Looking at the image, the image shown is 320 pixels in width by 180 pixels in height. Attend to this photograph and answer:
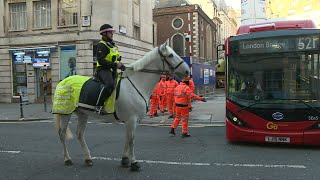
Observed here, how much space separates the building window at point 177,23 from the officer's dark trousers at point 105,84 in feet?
151

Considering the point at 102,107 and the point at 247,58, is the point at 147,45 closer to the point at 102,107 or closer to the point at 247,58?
the point at 247,58

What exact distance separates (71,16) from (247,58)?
18.6m

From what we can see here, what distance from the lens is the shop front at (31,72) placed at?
993 inches

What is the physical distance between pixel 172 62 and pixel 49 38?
20.4 metres

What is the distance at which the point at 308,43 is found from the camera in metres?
8.52

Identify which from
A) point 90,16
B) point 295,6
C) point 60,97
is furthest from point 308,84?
point 90,16

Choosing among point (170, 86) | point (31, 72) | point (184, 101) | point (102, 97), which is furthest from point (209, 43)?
point (102, 97)

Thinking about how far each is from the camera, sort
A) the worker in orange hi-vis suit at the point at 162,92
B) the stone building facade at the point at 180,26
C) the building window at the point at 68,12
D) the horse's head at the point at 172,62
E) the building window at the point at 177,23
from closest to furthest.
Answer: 1. the horse's head at the point at 172,62
2. the worker in orange hi-vis suit at the point at 162,92
3. the building window at the point at 68,12
4. the stone building facade at the point at 180,26
5. the building window at the point at 177,23

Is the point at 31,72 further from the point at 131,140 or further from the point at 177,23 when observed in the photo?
the point at 177,23

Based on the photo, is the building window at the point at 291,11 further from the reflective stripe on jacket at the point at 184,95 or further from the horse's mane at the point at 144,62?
the horse's mane at the point at 144,62

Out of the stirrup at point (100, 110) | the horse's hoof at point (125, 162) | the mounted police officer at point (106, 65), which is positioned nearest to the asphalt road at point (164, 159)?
the horse's hoof at point (125, 162)

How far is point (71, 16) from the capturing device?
25250 millimetres

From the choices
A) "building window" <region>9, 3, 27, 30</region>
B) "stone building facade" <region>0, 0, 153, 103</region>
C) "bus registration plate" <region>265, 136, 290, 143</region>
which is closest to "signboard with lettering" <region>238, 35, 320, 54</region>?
"bus registration plate" <region>265, 136, 290, 143</region>

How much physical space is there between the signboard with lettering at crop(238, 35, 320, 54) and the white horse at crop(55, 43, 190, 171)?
9.40 ft
